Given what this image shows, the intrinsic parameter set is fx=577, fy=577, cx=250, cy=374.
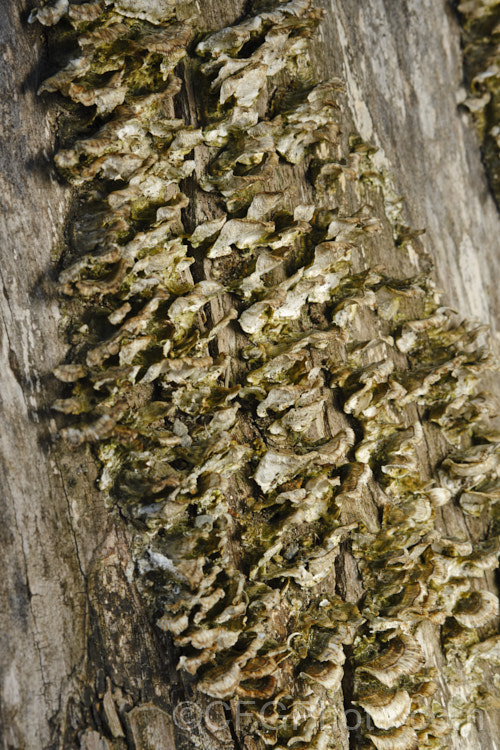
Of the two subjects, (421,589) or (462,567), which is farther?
(462,567)

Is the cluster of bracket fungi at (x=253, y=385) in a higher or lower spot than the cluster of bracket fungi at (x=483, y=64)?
lower

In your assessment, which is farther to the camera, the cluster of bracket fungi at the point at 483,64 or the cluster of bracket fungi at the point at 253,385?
the cluster of bracket fungi at the point at 483,64

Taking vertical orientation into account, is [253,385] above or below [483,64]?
below

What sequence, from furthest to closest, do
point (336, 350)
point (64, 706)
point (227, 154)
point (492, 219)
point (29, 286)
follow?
point (492, 219), point (336, 350), point (227, 154), point (29, 286), point (64, 706)

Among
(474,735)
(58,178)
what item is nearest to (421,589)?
(474,735)

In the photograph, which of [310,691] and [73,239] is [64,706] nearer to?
[310,691]

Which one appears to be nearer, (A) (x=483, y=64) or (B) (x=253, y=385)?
(B) (x=253, y=385)
